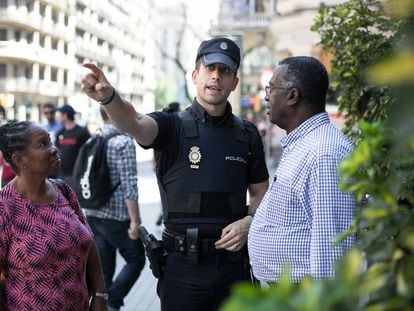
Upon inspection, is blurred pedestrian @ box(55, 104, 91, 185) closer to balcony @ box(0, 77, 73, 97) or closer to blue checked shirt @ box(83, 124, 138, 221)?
blue checked shirt @ box(83, 124, 138, 221)

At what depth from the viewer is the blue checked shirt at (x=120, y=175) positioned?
5.23 metres

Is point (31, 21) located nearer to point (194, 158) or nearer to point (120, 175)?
point (120, 175)

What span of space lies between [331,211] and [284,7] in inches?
610

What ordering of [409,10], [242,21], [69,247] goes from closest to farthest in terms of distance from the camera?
[409,10] → [69,247] → [242,21]

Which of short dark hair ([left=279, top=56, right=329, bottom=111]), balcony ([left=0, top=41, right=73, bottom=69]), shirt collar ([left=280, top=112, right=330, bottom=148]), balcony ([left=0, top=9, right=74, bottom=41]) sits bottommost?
shirt collar ([left=280, top=112, right=330, bottom=148])

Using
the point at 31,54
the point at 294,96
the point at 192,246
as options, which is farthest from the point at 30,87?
the point at 294,96

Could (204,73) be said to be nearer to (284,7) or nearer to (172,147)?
(172,147)

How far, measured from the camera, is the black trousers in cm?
300

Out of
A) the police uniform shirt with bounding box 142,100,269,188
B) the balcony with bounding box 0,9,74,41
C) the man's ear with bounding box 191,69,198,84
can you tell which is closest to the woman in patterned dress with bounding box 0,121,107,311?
the police uniform shirt with bounding box 142,100,269,188

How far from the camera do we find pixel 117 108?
8.63 ft

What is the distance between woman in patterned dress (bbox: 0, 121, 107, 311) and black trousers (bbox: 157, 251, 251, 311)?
48 centimetres

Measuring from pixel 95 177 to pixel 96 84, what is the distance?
111 inches

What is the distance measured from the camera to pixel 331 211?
7.04ft

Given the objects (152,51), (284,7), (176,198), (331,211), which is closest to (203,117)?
(176,198)
